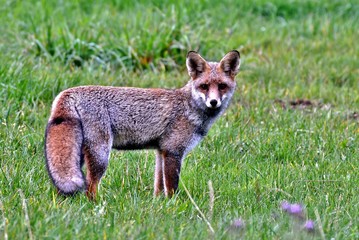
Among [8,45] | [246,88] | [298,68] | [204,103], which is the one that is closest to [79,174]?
[204,103]

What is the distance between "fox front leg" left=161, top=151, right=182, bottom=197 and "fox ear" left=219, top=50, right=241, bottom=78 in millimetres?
972

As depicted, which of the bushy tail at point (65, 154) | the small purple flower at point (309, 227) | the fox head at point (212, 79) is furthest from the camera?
the fox head at point (212, 79)

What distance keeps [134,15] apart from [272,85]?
3.26m

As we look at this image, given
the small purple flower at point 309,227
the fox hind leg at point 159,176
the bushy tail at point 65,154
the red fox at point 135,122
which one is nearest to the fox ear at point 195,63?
the red fox at point 135,122

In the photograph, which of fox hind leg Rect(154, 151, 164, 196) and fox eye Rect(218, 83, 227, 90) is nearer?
fox hind leg Rect(154, 151, 164, 196)

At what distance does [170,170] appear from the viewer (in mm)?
6562

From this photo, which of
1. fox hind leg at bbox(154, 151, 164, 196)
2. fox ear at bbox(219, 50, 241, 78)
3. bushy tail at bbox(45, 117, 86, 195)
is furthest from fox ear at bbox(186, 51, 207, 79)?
bushy tail at bbox(45, 117, 86, 195)

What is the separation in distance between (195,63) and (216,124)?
5.46 ft

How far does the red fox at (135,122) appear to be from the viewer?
5934 millimetres

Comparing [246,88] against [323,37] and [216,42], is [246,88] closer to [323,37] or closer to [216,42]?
[216,42]

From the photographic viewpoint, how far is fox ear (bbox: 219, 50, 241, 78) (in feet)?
23.0

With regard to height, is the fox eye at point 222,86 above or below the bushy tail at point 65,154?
above

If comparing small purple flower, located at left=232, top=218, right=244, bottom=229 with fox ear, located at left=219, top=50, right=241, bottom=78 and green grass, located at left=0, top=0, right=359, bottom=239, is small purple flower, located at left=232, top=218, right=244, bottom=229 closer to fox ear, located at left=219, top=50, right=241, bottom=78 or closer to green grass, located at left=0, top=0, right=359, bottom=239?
green grass, located at left=0, top=0, right=359, bottom=239

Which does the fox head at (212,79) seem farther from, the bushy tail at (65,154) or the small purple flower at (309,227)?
the small purple flower at (309,227)
